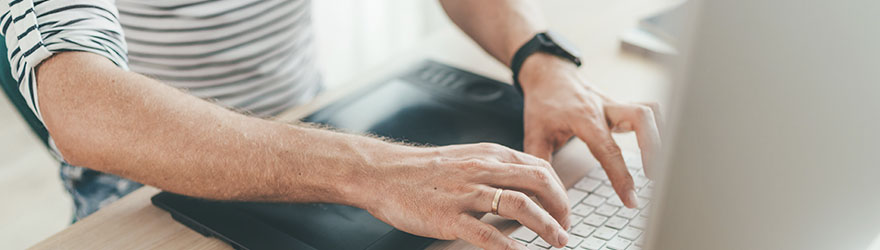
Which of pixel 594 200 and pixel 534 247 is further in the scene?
pixel 594 200

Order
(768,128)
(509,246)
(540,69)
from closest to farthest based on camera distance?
1. (768,128)
2. (509,246)
3. (540,69)

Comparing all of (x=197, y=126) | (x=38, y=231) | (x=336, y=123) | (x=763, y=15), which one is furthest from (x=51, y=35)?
(x=38, y=231)

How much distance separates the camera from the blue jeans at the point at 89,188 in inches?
39.5

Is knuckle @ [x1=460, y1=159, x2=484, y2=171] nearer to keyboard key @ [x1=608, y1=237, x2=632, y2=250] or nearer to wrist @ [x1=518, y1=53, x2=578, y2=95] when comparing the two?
keyboard key @ [x1=608, y1=237, x2=632, y2=250]

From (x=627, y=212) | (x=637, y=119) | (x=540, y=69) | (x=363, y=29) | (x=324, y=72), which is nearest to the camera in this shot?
(x=627, y=212)

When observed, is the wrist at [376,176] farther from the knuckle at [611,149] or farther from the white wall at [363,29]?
the white wall at [363,29]

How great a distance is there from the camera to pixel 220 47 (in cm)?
106

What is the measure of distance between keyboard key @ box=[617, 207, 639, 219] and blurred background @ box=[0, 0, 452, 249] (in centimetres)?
123

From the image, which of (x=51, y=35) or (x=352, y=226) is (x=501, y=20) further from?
(x=51, y=35)

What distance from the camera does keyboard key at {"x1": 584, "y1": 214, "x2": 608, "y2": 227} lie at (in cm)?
71

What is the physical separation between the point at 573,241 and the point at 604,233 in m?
0.04

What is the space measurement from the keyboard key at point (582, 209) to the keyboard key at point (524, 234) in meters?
0.08

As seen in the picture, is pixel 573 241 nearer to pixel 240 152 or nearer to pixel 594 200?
pixel 594 200

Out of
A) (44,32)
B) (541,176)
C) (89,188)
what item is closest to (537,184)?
(541,176)
